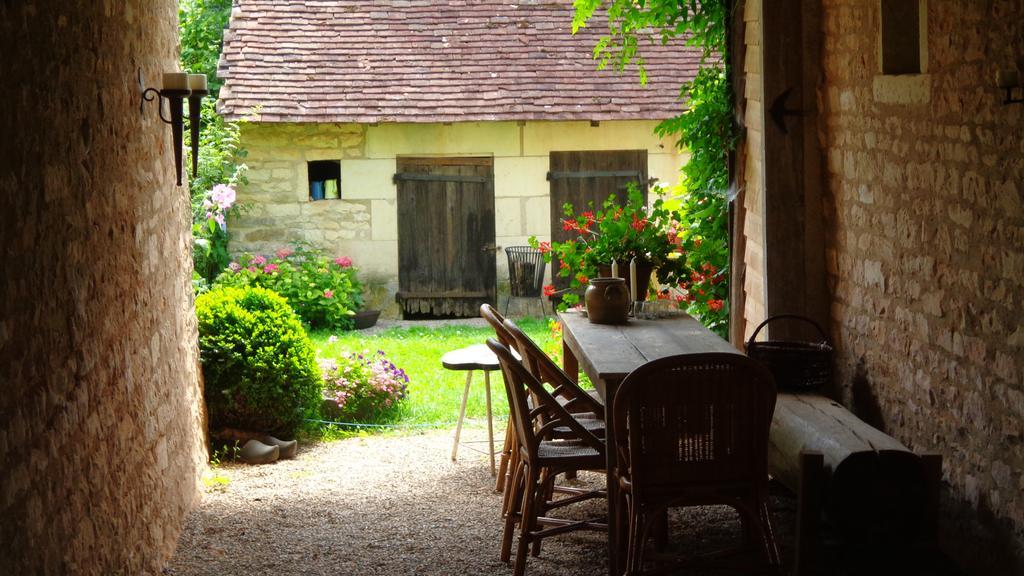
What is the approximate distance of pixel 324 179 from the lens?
12.9 m

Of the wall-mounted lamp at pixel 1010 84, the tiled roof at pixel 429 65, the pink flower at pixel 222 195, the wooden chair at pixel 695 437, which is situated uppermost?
the tiled roof at pixel 429 65

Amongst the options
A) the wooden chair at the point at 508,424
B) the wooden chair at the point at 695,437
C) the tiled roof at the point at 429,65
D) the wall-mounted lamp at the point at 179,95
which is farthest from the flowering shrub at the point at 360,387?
the tiled roof at the point at 429,65

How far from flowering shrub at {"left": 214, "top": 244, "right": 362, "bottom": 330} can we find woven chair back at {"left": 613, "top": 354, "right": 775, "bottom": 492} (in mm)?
7725

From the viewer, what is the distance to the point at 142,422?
4516mm

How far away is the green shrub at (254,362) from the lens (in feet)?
22.1

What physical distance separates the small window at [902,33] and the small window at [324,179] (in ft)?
27.4

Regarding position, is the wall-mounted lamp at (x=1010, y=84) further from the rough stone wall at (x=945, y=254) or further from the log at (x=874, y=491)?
the log at (x=874, y=491)

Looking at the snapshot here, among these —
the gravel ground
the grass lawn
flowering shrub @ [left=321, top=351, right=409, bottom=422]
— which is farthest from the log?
flowering shrub @ [left=321, top=351, right=409, bottom=422]

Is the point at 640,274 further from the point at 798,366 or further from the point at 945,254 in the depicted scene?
the point at 945,254

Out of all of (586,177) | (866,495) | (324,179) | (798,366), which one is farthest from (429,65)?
(866,495)

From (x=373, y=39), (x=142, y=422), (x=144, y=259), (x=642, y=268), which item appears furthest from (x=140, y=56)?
(x=373, y=39)

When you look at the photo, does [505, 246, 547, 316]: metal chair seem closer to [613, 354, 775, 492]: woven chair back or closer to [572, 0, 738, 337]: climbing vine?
[572, 0, 738, 337]: climbing vine

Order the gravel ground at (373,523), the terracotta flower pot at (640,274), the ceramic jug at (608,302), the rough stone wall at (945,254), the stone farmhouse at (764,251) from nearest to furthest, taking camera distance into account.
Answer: the stone farmhouse at (764,251)
the rough stone wall at (945,254)
the gravel ground at (373,523)
the ceramic jug at (608,302)
the terracotta flower pot at (640,274)

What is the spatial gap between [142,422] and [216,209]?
546 centimetres
